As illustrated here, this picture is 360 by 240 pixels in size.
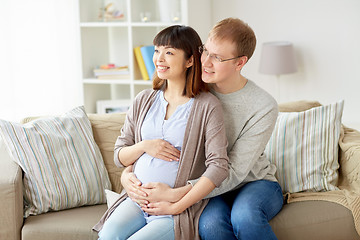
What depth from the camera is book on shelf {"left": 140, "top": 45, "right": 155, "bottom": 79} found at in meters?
3.87

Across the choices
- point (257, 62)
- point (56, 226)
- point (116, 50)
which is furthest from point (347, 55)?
point (56, 226)

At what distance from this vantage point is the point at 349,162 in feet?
7.95

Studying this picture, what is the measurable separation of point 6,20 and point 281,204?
9.23ft

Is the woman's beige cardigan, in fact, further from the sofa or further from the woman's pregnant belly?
the sofa

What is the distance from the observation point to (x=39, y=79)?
14.4 feet

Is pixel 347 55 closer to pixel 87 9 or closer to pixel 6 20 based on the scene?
pixel 87 9

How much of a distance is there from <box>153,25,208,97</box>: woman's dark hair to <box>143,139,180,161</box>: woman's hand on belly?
213mm

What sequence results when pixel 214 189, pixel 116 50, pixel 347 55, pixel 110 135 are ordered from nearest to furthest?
pixel 214 189 < pixel 110 135 < pixel 347 55 < pixel 116 50

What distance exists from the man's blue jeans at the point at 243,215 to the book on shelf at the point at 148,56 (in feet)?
6.15

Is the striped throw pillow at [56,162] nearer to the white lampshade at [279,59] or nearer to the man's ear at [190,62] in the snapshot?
the man's ear at [190,62]

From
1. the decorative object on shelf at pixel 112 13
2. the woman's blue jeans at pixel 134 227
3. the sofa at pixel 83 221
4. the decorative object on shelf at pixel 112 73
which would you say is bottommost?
the sofa at pixel 83 221

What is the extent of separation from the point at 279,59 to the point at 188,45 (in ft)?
6.37

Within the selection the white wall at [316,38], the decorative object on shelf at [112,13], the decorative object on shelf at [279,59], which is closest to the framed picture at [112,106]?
the decorative object on shelf at [112,13]

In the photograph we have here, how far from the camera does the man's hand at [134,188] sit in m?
2.05
